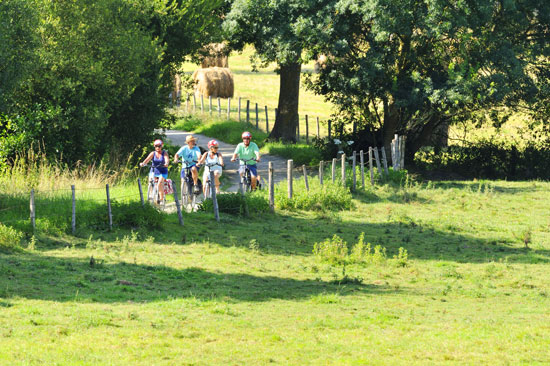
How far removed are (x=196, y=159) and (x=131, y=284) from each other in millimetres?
7866

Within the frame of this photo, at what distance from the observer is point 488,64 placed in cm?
2964

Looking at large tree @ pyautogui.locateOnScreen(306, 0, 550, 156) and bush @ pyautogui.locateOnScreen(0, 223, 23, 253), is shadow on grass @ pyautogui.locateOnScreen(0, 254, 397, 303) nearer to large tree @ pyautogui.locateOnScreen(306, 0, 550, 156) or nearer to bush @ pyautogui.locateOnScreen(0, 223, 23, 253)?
bush @ pyautogui.locateOnScreen(0, 223, 23, 253)

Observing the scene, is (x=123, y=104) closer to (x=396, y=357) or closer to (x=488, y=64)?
(x=488, y=64)

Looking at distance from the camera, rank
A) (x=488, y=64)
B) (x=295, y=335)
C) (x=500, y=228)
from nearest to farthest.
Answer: (x=295, y=335) < (x=500, y=228) < (x=488, y=64)

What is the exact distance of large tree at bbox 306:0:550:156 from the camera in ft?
92.8

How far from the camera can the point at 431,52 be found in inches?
1208

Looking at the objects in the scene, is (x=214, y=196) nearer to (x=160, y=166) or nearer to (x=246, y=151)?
(x=160, y=166)

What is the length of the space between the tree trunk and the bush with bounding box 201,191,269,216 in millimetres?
14807

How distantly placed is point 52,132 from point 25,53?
15.7 feet

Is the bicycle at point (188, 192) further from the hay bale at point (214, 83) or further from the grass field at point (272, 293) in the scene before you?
the hay bale at point (214, 83)

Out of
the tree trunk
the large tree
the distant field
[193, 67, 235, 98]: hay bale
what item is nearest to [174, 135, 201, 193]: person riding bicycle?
the large tree

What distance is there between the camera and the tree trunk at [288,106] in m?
36.8

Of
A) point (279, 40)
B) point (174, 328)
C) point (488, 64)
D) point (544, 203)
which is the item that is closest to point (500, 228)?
point (544, 203)

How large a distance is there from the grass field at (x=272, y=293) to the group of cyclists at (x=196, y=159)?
1088mm
